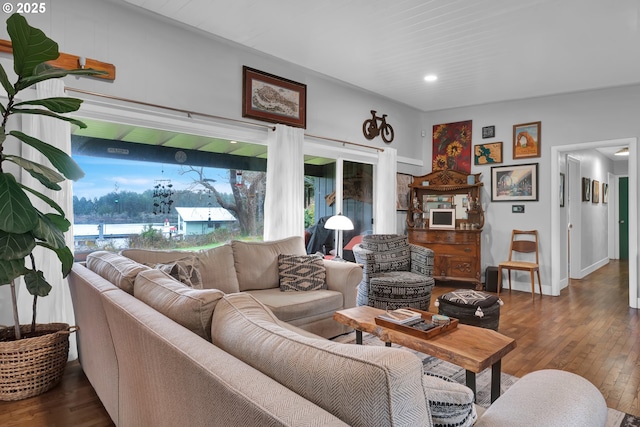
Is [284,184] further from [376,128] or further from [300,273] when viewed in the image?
[376,128]

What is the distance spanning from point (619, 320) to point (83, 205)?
545 cm

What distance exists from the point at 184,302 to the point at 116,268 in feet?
3.07

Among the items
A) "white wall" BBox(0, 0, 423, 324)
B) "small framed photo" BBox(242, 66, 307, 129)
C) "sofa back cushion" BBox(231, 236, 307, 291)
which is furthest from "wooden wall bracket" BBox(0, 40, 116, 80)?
"sofa back cushion" BBox(231, 236, 307, 291)

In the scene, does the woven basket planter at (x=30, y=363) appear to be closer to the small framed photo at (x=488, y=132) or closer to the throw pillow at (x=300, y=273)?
the throw pillow at (x=300, y=273)

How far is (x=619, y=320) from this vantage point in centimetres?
404

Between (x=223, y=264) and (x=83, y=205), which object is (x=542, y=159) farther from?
(x=83, y=205)

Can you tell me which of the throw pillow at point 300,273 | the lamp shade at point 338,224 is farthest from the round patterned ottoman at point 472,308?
the lamp shade at point 338,224

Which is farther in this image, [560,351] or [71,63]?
[560,351]

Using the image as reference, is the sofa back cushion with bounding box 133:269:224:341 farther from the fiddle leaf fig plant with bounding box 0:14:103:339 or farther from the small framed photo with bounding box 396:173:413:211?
the small framed photo with bounding box 396:173:413:211

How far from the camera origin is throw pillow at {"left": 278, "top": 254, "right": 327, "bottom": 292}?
337 centimetres

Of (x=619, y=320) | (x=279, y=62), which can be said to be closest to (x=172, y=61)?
(x=279, y=62)

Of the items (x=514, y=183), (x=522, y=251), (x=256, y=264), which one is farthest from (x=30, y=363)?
(x=514, y=183)

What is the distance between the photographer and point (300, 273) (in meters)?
3.41

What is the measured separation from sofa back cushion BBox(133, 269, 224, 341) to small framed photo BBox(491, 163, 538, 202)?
532 centimetres
